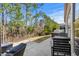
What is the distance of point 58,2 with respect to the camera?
3318 mm

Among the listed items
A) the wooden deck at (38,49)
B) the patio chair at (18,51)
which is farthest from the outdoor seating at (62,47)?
the patio chair at (18,51)

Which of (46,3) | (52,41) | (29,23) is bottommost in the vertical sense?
(52,41)

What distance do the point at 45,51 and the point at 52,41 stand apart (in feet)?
0.52

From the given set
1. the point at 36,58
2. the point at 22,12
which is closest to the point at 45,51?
the point at 36,58

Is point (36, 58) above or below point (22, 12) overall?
below

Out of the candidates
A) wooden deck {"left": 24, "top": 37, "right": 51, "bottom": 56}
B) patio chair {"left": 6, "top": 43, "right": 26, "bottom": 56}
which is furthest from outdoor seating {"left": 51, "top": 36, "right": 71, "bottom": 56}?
patio chair {"left": 6, "top": 43, "right": 26, "bottom": 56}

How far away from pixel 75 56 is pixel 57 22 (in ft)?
1.57

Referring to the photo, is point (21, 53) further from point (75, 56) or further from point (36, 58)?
point (75, 56)

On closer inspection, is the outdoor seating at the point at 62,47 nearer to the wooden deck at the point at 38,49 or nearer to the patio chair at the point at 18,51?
the wooden deck at the point at 38,49

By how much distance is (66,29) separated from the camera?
332cm

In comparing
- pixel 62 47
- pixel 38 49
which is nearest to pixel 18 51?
pixel 38 49

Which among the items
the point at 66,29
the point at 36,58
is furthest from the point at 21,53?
the point at 66,29

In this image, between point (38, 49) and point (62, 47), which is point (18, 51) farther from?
point (62, 47)

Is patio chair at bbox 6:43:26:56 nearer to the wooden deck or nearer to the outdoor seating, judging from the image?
the wooden deck
